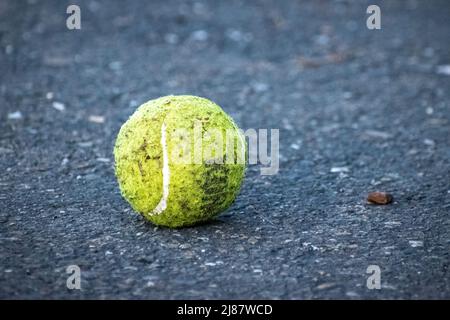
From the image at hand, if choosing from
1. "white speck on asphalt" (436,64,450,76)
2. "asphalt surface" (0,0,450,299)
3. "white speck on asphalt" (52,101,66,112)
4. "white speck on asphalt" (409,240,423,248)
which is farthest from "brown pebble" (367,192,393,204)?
"white speck on asphalt" (436,64,450,76)

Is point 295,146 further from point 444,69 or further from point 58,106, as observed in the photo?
point 444,69

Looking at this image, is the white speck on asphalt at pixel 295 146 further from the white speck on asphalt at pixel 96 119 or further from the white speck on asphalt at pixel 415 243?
the white speck on asphalt at pixel 415 243

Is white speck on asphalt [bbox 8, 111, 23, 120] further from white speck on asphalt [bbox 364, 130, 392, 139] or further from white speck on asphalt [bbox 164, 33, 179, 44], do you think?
white speck on asphalt [bbox 364, 130, 392, 139]

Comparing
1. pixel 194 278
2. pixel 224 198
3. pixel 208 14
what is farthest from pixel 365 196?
pixel 208 14

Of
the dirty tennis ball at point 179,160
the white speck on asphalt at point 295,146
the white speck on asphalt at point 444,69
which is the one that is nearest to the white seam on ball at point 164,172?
the dirty tennis ball at point 179,160

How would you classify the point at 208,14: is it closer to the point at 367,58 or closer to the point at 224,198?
the point at 367,58

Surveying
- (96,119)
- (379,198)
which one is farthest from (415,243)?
(96,119)
